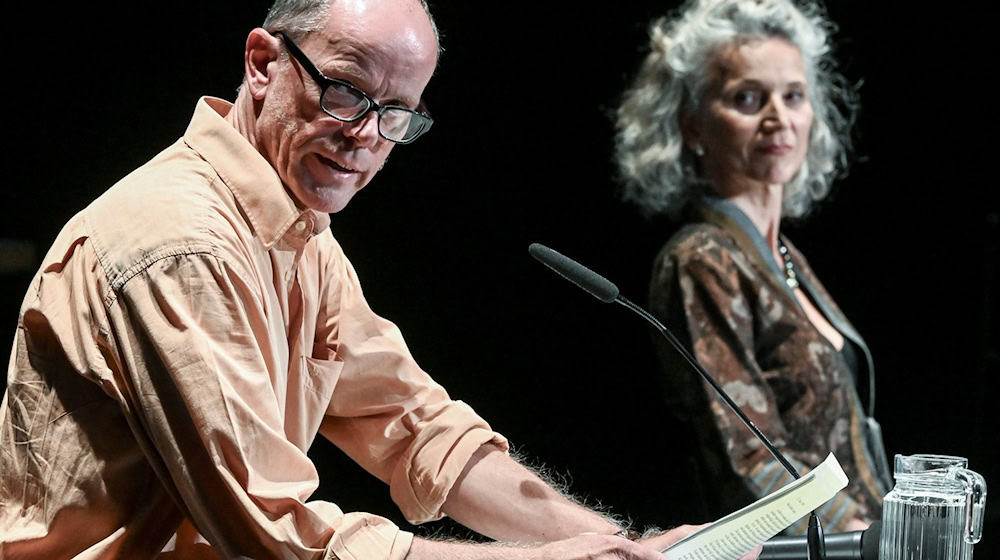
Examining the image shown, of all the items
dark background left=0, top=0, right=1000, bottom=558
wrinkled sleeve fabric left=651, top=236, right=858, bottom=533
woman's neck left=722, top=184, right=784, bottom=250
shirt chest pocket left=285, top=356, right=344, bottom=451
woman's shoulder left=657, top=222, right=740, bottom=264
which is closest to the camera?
shirt chest pocket left=285, top=356, right=344, bottom=451

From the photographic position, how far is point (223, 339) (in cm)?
124

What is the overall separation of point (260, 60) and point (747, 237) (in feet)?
4.56

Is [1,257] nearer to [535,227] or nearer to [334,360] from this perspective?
[334,360]

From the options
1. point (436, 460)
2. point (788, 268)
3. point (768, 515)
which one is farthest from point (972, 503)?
point (788, 268)

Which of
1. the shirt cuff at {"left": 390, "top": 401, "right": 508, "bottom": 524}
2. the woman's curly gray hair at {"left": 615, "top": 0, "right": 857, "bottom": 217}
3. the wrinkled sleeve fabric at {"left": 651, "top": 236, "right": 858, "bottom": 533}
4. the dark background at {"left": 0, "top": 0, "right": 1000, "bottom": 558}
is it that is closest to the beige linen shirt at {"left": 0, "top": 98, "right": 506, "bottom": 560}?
the shirt cuff at {"left": 390, "top": 401, "right": 508, "bottom": 524}

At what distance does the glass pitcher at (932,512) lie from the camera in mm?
1416

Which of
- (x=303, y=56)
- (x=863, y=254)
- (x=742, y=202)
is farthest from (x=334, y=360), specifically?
(x=863, y=254)

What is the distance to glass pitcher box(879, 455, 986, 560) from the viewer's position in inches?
55.7

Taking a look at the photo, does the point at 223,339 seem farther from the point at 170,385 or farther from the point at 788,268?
the point at 788,268

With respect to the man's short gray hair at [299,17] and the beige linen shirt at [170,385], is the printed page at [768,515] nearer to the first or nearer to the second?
the beige linen shirt at [170,385]

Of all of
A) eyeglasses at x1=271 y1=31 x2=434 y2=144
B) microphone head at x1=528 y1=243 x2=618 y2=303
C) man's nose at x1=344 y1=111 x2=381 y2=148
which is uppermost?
eyeglasses at x1=271 y1=31 x2=434 y2=144

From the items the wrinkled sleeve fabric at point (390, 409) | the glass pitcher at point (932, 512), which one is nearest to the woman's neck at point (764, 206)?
the wrinkled sleeve fabric at point (390, 409)

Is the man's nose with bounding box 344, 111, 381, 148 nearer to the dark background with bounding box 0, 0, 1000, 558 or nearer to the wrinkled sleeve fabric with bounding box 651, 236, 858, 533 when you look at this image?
the dark background with bounding box 0, 0, 1000, 558

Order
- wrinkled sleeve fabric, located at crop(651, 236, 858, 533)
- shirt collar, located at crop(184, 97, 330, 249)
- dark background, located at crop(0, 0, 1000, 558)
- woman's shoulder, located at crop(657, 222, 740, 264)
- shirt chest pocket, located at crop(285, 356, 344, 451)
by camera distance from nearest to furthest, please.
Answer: shirt collar, located at crop(184, 97, 330, 249)
shirt chest pocket, located at crop(285, 356, 344, 451)
dark background, located at crop(0, 0, 1000, 558)
wrinkled sleeve fabric, located at crop(651, 236, 858, 533)
woman's shoulder, located at crop(657, 222, 740, 264)
